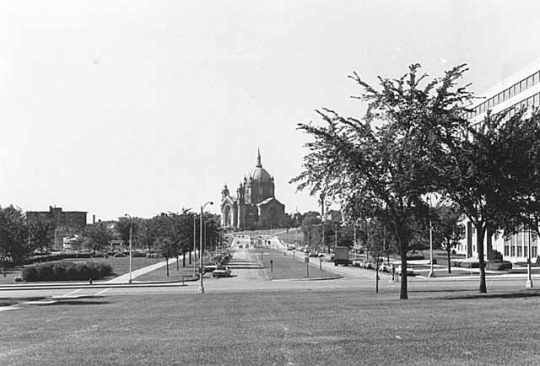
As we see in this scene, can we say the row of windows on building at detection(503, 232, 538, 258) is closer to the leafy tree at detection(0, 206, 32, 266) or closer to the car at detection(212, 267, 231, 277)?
the car at detection(212, 267, 231, 277)

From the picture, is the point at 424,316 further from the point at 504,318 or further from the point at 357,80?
the point at 357,80

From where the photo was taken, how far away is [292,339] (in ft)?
51.3

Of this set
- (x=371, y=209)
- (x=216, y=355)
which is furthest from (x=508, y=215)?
(x=216, y=355)

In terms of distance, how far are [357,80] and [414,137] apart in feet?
12.7

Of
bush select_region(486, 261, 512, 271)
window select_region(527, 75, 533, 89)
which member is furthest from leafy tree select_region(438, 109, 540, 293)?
window select_region(527, 75, 533, 89)

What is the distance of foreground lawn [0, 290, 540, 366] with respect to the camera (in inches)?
518

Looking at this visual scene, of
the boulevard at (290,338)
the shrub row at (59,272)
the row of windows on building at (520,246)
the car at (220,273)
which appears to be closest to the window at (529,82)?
the row of windows on building at (520,246)

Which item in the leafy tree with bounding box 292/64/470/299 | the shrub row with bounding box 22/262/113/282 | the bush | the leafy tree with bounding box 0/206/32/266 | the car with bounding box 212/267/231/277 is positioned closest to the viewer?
the leafy tree with bounding box 292/64/470/299

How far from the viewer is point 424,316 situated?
20.4 meters

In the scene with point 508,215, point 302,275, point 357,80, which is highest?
point 357,80

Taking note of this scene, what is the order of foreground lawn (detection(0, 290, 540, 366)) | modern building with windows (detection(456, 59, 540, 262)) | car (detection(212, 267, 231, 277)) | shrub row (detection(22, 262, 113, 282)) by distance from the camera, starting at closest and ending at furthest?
1. foreground lawn (detection(0, 290, 540, 366))
2. shrub row (detection(22, 262, 113, 282))
3. car (detection(212, 267, 231, 277))
4. modern building with windows (detection(456, 59, 540, 262))

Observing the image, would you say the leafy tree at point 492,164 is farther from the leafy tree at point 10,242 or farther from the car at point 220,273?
the leafy tree at point 10,242

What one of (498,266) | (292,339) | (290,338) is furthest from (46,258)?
(292,339)

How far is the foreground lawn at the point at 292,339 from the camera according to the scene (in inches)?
518
